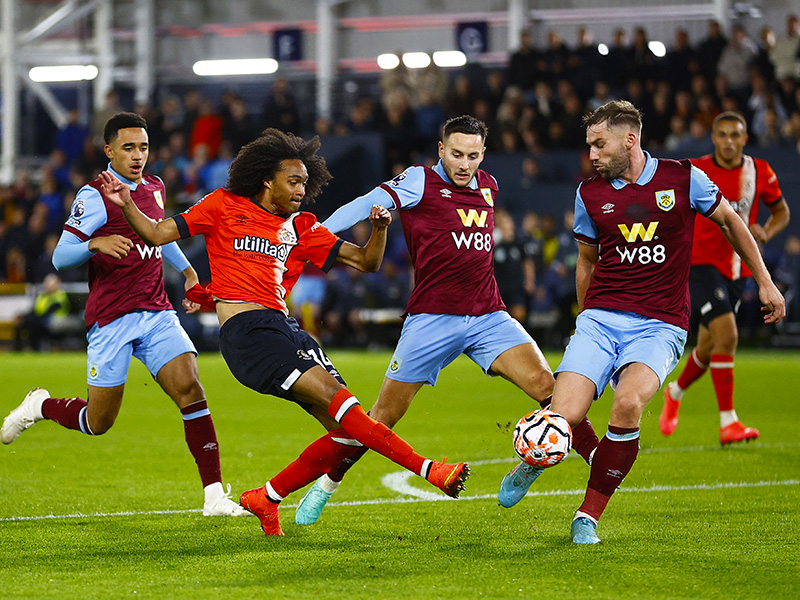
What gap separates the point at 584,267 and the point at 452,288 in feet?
2.50

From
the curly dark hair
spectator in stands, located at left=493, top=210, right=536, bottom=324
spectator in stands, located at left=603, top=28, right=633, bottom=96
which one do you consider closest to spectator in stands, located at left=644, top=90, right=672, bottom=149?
spectator in stands, located at left=603, top=28, right=633, bottom=96

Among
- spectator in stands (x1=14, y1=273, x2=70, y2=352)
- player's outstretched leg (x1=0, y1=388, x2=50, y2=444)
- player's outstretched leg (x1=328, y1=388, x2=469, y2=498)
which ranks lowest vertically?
spectator in stands (x1=14, y1=273, x2=70, y2=352)

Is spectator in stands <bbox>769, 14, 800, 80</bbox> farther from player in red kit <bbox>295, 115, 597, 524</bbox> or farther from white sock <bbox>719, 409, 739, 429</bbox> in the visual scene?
player in red kit <bbox>295, 115, 597, 524</bbox>

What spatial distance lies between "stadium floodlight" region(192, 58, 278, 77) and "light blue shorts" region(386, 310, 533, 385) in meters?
24.1

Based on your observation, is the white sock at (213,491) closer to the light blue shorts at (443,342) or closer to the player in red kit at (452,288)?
Answer: the player in red kit at (452,288)

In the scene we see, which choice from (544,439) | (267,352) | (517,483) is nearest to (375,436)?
(267,352)

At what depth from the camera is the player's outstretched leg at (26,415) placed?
24.9ft

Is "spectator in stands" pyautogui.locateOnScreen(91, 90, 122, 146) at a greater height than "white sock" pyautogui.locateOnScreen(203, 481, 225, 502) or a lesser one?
greater

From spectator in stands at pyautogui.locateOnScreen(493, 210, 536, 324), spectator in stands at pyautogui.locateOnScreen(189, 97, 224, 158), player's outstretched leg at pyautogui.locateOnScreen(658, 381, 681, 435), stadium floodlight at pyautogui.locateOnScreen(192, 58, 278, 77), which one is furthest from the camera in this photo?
stadium floodlight at pyautogui.locateOnScreen(192, 58, 278, 77)

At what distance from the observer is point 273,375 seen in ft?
19.5

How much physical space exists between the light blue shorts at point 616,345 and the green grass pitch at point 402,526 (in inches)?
33.0

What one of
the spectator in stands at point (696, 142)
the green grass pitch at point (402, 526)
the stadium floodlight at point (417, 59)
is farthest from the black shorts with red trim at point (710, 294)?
the stadium floodlight at point (417, 59)

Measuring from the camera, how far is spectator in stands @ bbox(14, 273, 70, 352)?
22272 millimetres

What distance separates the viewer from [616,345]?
619 centimetres
